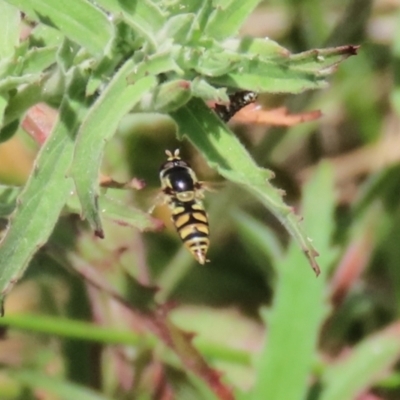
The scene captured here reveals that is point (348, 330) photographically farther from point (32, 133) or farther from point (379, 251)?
point (32, 133)

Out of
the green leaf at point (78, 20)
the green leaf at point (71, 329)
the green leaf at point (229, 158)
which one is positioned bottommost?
the green leaf at point (229, 158)

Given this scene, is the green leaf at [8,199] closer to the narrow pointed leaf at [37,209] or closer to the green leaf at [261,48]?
the narrow pointed leaf at [37,209]

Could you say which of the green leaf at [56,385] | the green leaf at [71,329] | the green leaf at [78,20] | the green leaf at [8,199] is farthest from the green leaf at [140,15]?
the green leaf at [56,385]

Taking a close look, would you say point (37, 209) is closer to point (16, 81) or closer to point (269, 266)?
point (16, 81)

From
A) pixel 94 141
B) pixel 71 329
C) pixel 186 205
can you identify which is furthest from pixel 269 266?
pixel 94 141

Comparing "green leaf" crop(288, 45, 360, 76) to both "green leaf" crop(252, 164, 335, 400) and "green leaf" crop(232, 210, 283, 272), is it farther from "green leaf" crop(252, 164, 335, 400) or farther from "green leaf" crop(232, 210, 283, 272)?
"green leaf" crop(232, 210, 283, 272)

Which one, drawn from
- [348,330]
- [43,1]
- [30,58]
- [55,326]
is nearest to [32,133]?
[30,58]
